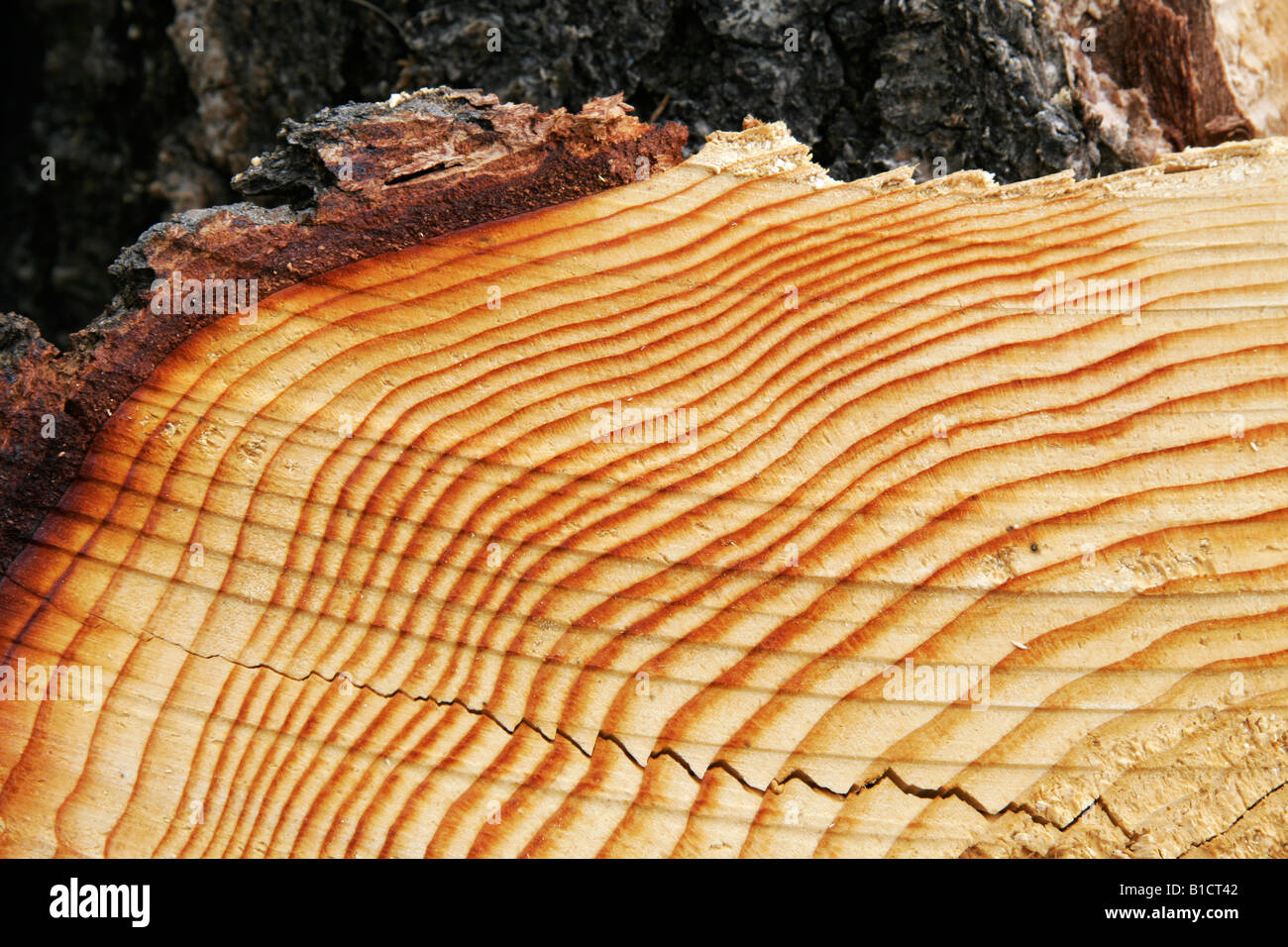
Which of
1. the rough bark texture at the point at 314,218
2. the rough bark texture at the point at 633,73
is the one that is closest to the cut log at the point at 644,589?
the rough bark texture at the point at 314,218

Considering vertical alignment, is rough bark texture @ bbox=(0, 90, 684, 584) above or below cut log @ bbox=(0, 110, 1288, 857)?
above

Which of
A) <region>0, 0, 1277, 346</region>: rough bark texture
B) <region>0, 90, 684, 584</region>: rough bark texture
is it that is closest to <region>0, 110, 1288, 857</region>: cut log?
<region>0, 90, 684, 584</region>: rough bark texture

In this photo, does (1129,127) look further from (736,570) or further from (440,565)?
(440,565)

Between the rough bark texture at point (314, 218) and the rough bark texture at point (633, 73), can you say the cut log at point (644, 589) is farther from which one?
the rough bark texture at point (633, 73)

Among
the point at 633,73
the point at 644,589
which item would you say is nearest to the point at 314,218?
the point at 644,589

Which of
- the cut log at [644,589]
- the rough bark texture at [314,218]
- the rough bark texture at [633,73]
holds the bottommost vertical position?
the cut log at [644,589]

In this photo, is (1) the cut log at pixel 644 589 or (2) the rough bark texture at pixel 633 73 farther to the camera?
(2) the rough bark texture at pixel 633 73

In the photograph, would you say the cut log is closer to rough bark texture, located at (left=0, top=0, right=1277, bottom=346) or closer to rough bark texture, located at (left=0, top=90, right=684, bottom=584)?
rough bark texture, located at (left=0, top=90, right=684, bottom=584)
